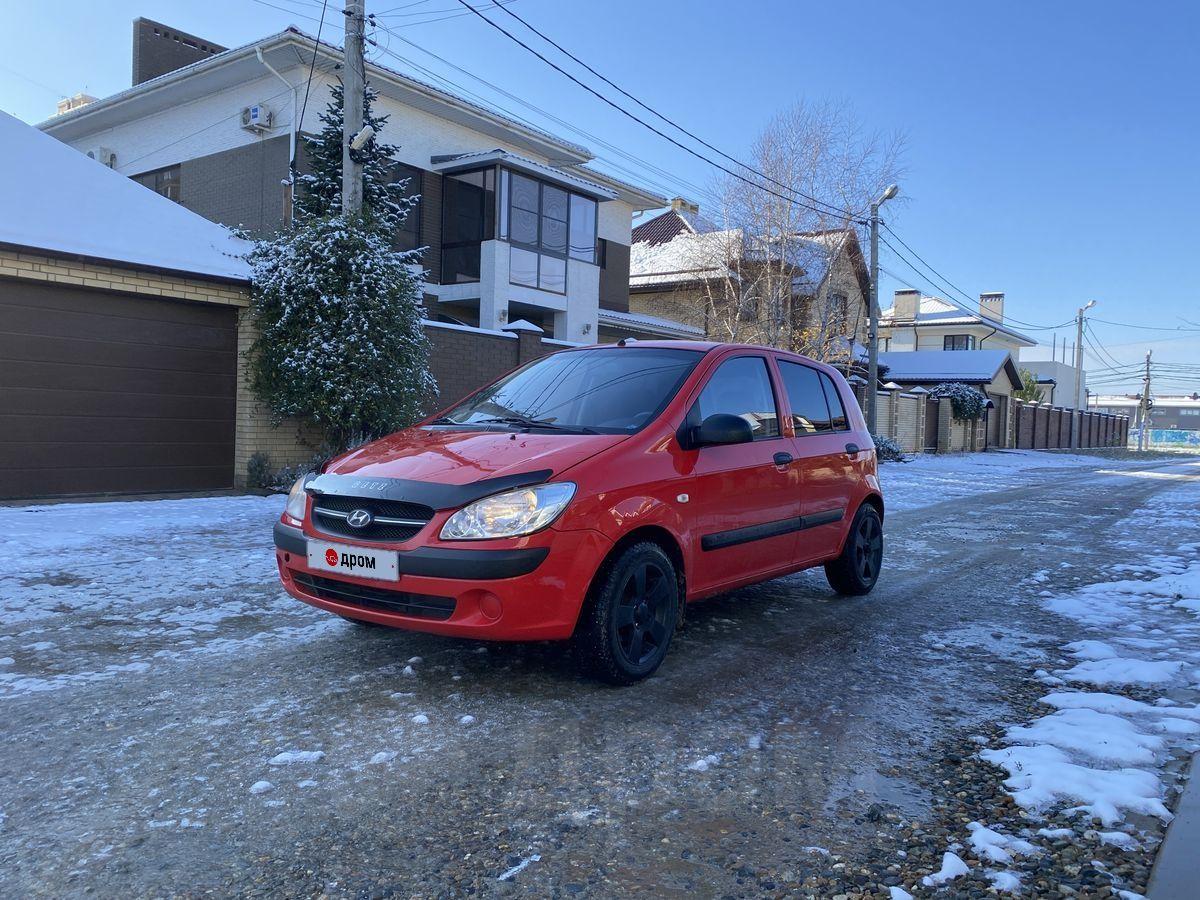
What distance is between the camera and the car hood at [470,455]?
4.04 metres

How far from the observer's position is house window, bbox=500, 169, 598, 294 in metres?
21.3

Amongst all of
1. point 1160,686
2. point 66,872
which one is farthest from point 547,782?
point 1160,686

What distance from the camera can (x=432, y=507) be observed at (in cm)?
391

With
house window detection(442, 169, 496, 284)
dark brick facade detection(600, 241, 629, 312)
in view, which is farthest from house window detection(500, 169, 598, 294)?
dark brick facade detection(600, 241, 629, 312)

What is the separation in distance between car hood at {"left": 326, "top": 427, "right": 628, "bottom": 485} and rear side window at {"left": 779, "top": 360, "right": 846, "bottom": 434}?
5.94 ft

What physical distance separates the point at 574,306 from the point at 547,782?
20.7 m

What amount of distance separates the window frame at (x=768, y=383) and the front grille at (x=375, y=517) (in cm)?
150

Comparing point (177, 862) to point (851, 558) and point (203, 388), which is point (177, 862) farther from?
Answer: point (203, 388)

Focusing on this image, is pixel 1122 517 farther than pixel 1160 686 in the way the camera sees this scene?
Yes

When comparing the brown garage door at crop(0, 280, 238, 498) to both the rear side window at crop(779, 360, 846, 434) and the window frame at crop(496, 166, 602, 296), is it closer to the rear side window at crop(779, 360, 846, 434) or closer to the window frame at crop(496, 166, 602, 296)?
the rear side window at crop(779, 360, 846, 434)

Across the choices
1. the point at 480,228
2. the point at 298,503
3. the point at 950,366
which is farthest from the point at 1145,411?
the point at 298,503

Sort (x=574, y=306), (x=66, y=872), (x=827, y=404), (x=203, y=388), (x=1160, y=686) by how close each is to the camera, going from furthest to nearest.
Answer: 1. (x=574, y=306)
2. (x=203, y=388)
3. (x=827, y=404)
4. (x=1160, y=686)
5. (x=66, y=872)

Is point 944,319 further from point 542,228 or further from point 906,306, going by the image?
point 542,228

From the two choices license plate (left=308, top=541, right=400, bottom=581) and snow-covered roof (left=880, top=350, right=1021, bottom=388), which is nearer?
license plate (left=308, top=541, right=400, bottom=581)
